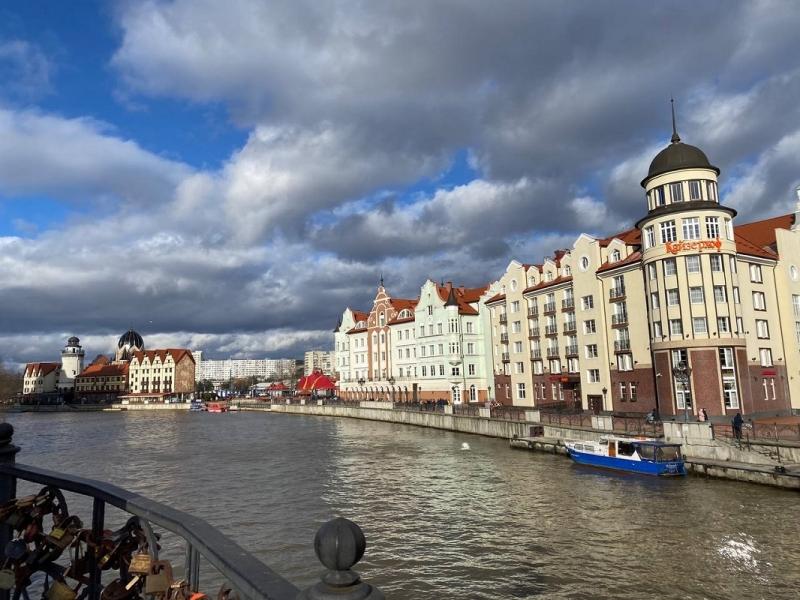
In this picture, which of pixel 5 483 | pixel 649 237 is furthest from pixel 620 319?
pixel 5 483

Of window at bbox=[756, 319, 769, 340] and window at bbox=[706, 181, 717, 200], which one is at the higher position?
window at bbox=[706, 181, 717, 200]

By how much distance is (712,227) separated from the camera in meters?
43.3

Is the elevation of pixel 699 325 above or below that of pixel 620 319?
below

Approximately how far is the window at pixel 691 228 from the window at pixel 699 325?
6265 millimetres

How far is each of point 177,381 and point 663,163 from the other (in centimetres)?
14584

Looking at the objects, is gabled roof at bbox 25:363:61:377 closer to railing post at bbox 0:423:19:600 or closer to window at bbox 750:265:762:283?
window at bbox 750:265:762:283

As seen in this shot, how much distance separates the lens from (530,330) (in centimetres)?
6294

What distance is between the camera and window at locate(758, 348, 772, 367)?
45.2 meters

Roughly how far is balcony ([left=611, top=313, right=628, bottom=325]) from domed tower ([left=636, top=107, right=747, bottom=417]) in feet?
14.3

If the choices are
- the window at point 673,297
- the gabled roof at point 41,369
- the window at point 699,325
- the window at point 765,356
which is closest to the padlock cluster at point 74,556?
the window at point 699,325

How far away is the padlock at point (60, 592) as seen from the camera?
12.4 feet

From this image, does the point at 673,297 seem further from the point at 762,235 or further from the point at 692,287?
the point at 762,235

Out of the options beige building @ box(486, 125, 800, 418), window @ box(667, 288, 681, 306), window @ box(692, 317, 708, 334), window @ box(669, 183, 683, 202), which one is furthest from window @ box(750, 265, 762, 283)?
window @ box(669, 183, 683, 202)

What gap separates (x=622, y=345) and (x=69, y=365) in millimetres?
181313
